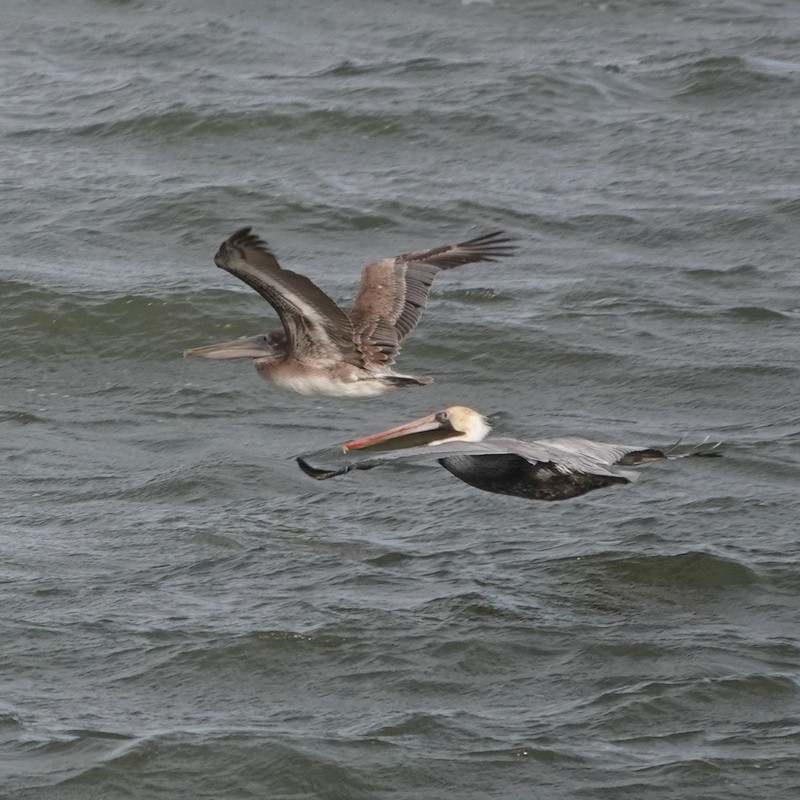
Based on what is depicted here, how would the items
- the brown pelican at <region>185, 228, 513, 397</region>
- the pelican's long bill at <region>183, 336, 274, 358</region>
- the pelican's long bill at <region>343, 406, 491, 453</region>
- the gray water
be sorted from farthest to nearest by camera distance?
the pelican's long bill at <region>183, 336, 274, 358</region>, the brown pelican at <region>185, 228, 513, 397</region>, the pelican's long bill at <region>343, 406, 491, 453</region>, the gray water

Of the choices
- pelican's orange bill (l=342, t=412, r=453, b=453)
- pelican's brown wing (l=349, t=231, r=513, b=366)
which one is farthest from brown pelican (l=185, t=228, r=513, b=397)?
pelican's orange bill (l=342, t=412, r=453, b=453)

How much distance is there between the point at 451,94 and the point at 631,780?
927cm

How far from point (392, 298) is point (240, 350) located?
933 mm

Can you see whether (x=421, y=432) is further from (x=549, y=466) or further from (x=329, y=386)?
(x=549, y=466)

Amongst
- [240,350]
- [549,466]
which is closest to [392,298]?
[240,350]

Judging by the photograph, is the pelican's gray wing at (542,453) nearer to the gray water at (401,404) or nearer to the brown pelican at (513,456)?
the brown pelican at (513,456)

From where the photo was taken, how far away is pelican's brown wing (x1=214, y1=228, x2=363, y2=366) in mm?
7691

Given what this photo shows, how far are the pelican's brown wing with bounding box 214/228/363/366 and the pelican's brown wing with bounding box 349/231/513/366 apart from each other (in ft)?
0.42

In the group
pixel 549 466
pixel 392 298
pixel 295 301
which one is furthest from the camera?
pixel 392 298

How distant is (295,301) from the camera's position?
8.48m

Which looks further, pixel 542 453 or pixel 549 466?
pixel 549 466

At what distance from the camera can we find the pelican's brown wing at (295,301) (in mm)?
7691

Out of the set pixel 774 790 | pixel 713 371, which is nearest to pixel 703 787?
pixel 774 790

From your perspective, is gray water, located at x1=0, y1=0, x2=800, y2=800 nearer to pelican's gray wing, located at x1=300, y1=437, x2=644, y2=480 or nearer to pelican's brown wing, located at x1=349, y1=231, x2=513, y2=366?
pelican's gray wing, located at x1=300, y1=437, x2=644, y2=480
